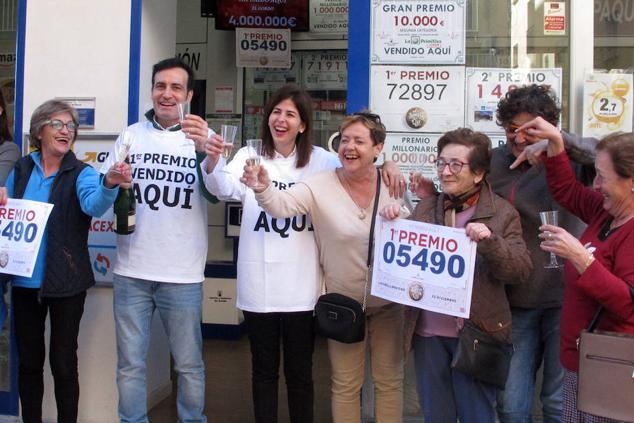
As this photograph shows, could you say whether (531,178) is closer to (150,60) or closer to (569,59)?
(569,59)

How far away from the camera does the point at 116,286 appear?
357 cm

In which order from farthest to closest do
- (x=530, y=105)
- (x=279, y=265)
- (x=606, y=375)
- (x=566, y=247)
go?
(x=279, y=265), (x=530, y=105), (x=566, y=247), (x=606, y=375)

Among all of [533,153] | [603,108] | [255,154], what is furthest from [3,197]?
[603,108]

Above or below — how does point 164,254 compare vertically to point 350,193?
below

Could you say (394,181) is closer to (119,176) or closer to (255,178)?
(255,178)

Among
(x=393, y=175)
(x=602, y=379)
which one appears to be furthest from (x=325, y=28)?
(x=602, y=379)

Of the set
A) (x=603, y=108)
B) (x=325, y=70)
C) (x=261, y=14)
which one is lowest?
(x=603, y=108)

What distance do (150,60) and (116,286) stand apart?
1560 millimetres

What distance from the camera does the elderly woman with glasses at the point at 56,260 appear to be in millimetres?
Result: 3416

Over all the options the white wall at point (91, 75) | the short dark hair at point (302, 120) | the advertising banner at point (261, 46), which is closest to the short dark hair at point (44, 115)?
the white wall at point (91, 75)

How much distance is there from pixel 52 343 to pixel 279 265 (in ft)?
4.21

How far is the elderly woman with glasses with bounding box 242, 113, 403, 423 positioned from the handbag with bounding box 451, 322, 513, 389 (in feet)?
1.90

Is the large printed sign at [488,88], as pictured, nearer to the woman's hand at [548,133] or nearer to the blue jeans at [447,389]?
the woman's hand at [548,133]

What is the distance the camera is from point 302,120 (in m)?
3.44
